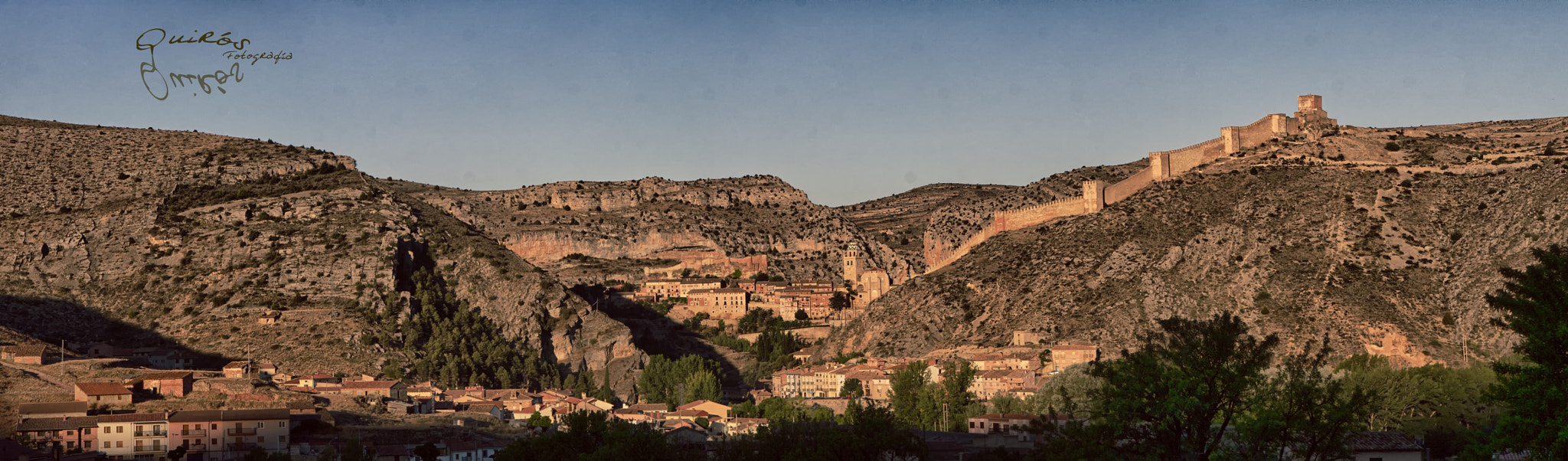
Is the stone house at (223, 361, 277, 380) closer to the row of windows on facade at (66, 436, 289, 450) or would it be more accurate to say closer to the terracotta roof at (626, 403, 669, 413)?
the row of windows on facade at (66, 436, 289, 450)

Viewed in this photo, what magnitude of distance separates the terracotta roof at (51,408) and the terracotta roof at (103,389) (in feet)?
5.84

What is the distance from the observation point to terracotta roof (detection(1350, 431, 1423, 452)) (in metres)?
54.5

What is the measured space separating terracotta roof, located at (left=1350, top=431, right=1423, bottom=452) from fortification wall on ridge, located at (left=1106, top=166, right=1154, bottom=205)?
218 feet

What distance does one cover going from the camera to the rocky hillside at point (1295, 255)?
95.1m

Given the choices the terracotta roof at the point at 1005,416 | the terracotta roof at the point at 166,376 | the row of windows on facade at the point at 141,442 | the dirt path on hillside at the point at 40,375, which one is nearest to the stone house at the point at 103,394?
the dirt path on hillside at the point at 40,375

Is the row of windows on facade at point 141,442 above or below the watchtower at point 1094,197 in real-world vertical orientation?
below

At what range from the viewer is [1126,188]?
404 feet

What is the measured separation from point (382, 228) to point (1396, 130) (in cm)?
7586

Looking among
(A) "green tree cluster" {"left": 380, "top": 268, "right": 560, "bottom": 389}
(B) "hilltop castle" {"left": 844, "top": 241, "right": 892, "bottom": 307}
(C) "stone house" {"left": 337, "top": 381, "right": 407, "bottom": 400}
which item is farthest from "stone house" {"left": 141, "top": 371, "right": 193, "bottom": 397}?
(B) "hilltop castle" {"left": 844, "top": 241, "right": 892, "bottom": 307}

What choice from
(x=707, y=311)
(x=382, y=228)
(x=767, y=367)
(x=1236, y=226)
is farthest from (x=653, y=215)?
(x=1236, y=226)

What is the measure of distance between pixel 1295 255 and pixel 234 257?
217ft

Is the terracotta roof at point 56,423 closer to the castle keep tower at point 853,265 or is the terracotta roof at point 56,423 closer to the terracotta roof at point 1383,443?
the terracotta roof at point 1383,443

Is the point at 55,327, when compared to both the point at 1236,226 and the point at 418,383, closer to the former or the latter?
the point at 418,383

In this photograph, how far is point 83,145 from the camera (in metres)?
120
